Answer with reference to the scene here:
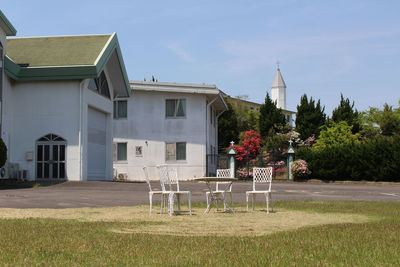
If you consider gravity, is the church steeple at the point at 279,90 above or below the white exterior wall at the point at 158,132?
above

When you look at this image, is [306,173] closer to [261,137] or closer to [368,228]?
[261,137]

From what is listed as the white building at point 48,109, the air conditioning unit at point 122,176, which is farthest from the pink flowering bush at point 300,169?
the white building at point 48,109

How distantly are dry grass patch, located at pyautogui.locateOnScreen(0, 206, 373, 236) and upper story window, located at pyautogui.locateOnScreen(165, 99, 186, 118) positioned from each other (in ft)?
75.3

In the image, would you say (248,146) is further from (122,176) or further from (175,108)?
(122,176)

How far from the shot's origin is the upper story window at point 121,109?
35969mm

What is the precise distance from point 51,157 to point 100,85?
509cm

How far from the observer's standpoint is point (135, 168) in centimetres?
3547

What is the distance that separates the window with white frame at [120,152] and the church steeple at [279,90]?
43.7 meters

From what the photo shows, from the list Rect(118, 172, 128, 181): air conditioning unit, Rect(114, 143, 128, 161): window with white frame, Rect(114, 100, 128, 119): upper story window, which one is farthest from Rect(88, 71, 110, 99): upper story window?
Rect(118, 172, 128, 181): air conditioning unit

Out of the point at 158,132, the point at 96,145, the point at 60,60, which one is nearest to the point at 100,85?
the point at 96,145

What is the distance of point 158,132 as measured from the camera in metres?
35.2

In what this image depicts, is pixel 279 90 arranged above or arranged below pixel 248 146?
Answer: above

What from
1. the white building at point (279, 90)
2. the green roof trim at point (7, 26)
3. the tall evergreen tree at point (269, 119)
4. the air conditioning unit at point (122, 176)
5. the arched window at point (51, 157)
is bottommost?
the air conditioning unit at point (122, 176)

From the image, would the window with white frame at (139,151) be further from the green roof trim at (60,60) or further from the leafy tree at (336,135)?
the leafy tree at (336,135)
